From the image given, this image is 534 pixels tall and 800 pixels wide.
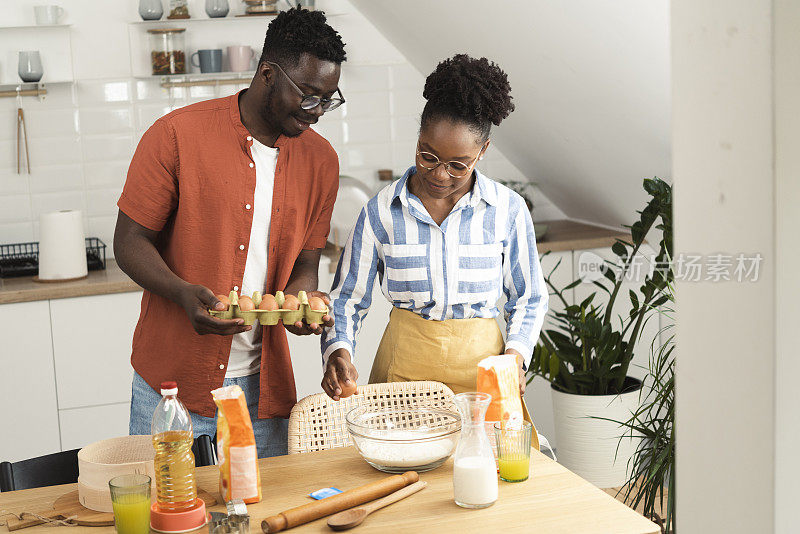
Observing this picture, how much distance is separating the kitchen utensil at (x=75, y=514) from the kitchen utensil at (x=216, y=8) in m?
2.62

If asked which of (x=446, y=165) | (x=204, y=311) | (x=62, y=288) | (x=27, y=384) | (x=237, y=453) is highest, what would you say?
(x=446, y=165)

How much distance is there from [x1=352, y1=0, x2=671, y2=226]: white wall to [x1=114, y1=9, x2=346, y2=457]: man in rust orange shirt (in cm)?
94

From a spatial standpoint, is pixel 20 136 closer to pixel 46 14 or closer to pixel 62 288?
pixel 46 14

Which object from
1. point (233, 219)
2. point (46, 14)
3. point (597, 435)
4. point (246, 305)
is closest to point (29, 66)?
point (46, 14)

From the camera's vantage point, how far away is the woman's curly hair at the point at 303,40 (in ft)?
6.13

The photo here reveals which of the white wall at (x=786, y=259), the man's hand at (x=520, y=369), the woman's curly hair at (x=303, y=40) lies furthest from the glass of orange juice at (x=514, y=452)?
the woman's curly hair at (x=303, y=40)

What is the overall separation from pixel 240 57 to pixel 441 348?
88.6 inches

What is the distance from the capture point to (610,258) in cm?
369

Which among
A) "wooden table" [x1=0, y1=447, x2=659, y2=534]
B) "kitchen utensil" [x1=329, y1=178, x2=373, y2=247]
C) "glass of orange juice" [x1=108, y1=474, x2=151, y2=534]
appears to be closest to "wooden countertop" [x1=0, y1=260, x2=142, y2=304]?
"kitchen utensil" [x1=329, y1=178, x2=373, y2=247]

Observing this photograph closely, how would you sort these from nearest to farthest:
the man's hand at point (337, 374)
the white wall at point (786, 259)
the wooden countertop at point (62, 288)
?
1. the white wall at point (786, 259)
2. the man's hand at point (337, 374)
3. the wooden countertop at point (62, 288)

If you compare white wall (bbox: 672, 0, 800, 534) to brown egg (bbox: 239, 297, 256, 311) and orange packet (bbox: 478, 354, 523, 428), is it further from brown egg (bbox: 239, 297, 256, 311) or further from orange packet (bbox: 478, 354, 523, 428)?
brown egg (bbox: 239, 297, 256, 311)

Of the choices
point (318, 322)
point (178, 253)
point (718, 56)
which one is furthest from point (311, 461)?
point (718, 56)

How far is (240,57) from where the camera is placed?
379 cm

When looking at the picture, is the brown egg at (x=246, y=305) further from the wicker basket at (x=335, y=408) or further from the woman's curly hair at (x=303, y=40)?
the woman's curly hair at (x=303, y=40)
